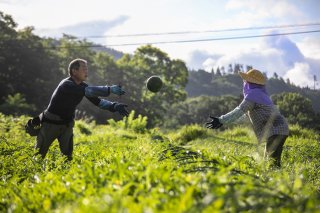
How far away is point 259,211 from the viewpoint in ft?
6.19

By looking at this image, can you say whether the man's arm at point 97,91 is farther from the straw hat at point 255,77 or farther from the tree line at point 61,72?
the tree line at point 61,72

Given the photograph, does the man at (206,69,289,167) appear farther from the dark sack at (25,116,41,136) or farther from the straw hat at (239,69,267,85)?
the dark sack at (25,116,41,136)

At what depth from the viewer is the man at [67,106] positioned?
18.9 ft

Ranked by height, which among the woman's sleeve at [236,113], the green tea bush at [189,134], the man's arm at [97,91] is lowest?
the green tea bush at [189,134]

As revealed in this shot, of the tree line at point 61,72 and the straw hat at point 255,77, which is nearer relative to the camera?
the straw hat at point 255,77

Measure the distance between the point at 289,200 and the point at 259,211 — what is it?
8.5 inches

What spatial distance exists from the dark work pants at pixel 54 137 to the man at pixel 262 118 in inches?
93.4

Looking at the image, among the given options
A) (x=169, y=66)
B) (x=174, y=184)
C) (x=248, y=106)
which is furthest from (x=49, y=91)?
(x=174, y=184)

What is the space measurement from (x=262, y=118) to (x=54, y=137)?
11.5 ft

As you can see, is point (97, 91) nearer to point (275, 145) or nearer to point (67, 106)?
point (67, 106)

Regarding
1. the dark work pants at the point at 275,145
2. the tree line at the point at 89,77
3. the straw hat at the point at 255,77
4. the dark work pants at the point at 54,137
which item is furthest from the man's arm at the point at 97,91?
the tree line at the point at 89,77

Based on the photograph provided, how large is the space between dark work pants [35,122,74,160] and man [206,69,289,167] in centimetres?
237

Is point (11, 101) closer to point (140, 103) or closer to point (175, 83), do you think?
point (140, 103)

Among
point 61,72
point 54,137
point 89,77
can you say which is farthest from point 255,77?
point 89,77
